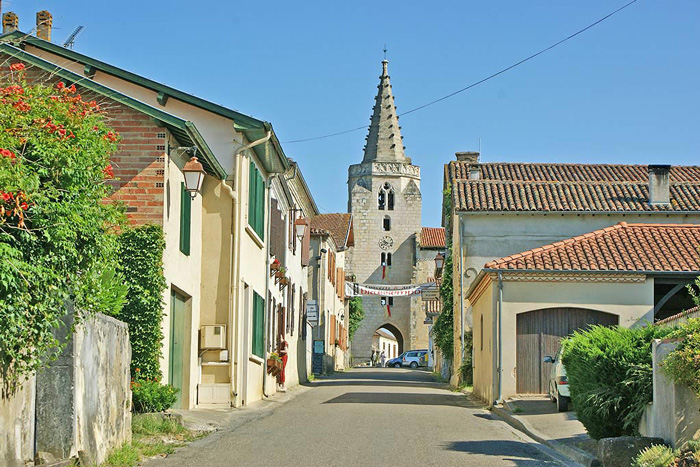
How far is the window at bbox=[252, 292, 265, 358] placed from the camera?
72.3ft

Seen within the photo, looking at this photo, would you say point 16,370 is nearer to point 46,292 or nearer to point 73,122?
point 46,292

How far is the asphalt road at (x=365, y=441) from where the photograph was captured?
36.7 feet

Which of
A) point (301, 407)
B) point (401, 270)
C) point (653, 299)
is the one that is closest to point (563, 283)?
point (653, 299)

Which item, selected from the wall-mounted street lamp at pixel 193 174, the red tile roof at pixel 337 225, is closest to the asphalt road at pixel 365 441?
the wall-mounted street lamp at pixel 193 174

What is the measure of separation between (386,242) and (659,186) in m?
64.8

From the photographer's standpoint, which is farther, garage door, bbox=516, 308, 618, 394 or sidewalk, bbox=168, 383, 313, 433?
garage door, bbox=516, 308, 618, 394

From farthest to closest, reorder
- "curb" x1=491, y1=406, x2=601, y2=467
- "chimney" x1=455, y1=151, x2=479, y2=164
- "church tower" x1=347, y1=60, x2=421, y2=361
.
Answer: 1. "church tower" x1=347, y1=60, x2=421, y2=361
2. "chimney" x1=455, y1=151, x2=479, y2=164
3. "curb" x1=491, y1=406, x2=601, y2=467

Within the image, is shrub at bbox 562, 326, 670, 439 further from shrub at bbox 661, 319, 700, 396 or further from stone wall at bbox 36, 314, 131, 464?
stone wall at bbox 36, 314, 131, 464

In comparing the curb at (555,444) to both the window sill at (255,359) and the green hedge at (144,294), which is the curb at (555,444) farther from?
the green hedge at (144,294)

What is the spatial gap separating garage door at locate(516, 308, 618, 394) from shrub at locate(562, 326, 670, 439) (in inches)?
405

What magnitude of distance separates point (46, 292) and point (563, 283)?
17.1m

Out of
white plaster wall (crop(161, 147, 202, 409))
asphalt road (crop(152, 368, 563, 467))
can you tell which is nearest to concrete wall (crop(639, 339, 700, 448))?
asphalt road (crop(152, 368, 563, 467))

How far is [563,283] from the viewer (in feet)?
76.6

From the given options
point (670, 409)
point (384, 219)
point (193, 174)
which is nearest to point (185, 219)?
point (193, 174)
